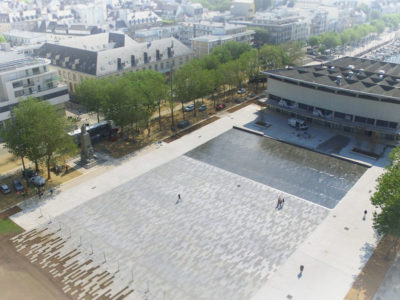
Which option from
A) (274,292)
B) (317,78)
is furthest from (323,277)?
(317,78)

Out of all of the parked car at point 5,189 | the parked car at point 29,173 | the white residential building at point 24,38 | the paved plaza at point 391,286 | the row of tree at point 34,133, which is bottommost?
the paved plaza at point 391,286

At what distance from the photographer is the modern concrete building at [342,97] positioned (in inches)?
2977

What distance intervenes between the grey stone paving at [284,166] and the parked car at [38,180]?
27.8 meters

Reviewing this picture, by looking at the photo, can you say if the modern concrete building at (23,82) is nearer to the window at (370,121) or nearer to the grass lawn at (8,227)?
the grass lawn at (8,227)

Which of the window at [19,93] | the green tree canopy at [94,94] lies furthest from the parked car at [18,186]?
the window at [19,93]

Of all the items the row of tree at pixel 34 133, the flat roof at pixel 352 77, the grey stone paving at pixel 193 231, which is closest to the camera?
the grey stone paving at pixel 193 231

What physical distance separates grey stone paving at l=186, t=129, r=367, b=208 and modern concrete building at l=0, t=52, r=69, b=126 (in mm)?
38265

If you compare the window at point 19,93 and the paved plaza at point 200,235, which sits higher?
the window at point 19,93

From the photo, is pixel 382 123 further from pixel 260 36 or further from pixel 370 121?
pixel 260 36

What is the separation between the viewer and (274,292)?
39.7 m

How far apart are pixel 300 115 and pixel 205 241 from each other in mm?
51956

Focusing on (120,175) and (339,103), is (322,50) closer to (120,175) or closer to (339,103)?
(339,103)

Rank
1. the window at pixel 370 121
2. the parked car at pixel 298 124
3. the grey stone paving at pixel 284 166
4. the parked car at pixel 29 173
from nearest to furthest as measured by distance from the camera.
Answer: the grey stone paving at pixel 284 166, the parked car at pixel 29 173, the window at pixel 370 121, the parked car at pixel 298 124

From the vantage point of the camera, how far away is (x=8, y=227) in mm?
51219
